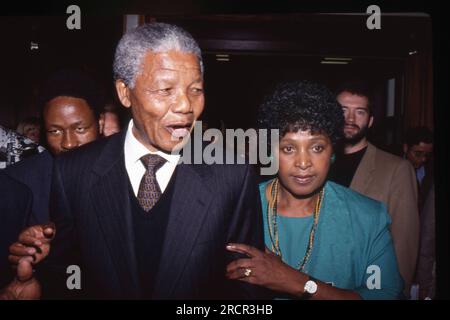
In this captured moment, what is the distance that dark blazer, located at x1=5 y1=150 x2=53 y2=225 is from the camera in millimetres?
1747

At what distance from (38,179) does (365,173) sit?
1.40 m

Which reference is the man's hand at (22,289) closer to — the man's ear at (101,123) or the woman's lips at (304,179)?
the man's ear at (101,123)

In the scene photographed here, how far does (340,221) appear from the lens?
1.72m

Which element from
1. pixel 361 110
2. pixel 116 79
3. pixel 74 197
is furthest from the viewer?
pixel 361 110

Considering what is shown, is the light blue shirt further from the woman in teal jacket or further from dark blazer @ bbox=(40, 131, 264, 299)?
dark blazer @ bbox=(40, 131, 264, 299)

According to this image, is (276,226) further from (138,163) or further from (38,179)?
(38,179)

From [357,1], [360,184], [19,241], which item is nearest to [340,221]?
[360,184]

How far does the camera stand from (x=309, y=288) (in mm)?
1725

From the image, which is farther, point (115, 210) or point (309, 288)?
point (309, 288)

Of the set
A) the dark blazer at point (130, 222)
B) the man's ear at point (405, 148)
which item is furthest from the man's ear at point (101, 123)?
the man's ear at point (405, 148)

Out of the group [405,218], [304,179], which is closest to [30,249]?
[304,179]

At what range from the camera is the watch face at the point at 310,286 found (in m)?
1.72
